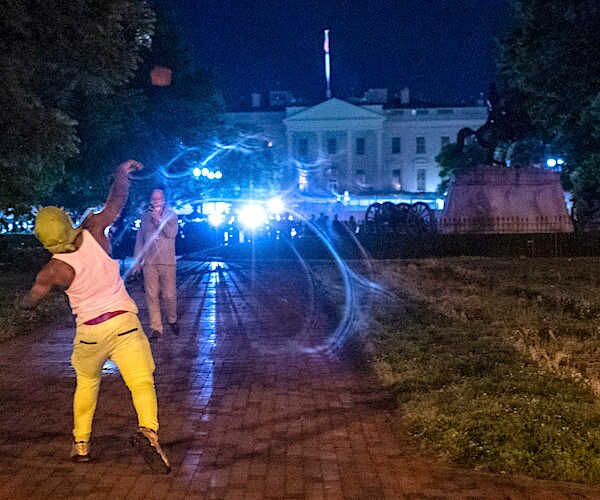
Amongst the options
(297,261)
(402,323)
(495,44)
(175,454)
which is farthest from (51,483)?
(495,44)

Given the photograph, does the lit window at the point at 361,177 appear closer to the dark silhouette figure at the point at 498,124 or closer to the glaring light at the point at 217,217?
the glaring light at the point at 217,217

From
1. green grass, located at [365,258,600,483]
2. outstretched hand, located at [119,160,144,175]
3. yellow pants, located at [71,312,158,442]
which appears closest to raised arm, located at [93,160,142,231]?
outstretched hand, located at [119,160,144,175]

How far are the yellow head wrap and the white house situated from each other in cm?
7973

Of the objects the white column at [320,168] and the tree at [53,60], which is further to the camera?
the white column at [320,168]

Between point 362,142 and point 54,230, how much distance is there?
278 ft

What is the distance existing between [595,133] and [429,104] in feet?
206

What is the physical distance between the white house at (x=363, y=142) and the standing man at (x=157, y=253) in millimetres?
74341

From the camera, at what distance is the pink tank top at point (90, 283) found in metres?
5.86

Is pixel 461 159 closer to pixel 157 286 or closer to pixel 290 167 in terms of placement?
pixel 290 167

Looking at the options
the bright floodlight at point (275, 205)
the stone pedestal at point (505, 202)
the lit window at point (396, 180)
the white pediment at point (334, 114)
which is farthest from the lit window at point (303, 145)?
the stone pedestal at point (505, 202)

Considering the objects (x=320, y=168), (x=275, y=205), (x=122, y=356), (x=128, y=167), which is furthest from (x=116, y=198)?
(x=320, y=168)

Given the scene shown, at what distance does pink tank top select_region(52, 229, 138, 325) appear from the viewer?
5.86 m

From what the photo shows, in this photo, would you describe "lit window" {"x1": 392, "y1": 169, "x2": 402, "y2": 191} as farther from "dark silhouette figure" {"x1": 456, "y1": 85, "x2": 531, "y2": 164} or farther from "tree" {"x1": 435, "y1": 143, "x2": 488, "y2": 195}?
"dark silhouette figure" {"x1": 456, "y1": 85, "x2": 531, "y2": 164}

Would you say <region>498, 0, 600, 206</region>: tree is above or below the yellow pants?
above
